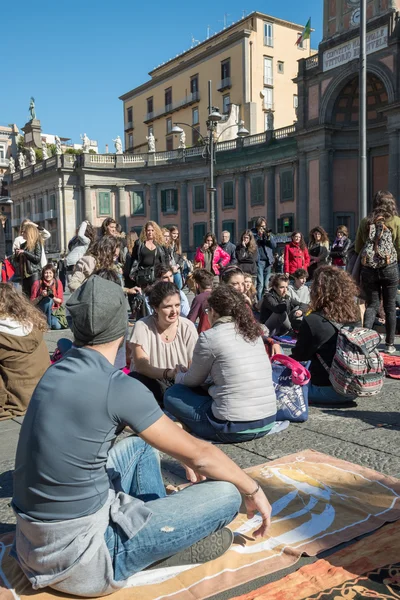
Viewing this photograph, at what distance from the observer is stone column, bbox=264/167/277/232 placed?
123 ft

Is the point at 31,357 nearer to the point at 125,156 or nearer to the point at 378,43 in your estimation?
the point at 378,43

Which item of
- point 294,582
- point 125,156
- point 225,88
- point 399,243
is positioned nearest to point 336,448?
point 294,582

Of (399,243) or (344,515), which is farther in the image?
(399,243)

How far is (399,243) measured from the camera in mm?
7641

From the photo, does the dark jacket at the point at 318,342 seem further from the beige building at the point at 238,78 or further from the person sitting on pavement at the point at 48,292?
the beige building at the point at 238,78

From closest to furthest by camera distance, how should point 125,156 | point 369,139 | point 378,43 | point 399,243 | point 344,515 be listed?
point 344,515, point 399,243, point 378,43, point 369,139, point 125,156

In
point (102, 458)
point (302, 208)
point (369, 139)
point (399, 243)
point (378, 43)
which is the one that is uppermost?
point (378, 43)

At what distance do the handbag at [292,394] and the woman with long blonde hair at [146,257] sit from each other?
4421 mm

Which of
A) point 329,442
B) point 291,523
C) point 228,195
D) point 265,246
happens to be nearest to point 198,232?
point 228,195

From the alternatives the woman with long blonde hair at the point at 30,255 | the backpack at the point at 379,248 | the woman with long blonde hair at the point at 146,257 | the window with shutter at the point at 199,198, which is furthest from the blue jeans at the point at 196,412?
the window with shutter at the point at 199,198

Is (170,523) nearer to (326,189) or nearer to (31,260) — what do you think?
(31,260)

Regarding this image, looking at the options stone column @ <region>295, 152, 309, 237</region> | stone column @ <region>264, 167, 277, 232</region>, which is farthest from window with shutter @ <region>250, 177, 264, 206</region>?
stone column @ <region>295, 152, 309, 237</region>

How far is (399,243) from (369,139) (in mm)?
25914

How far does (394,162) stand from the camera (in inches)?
1115
